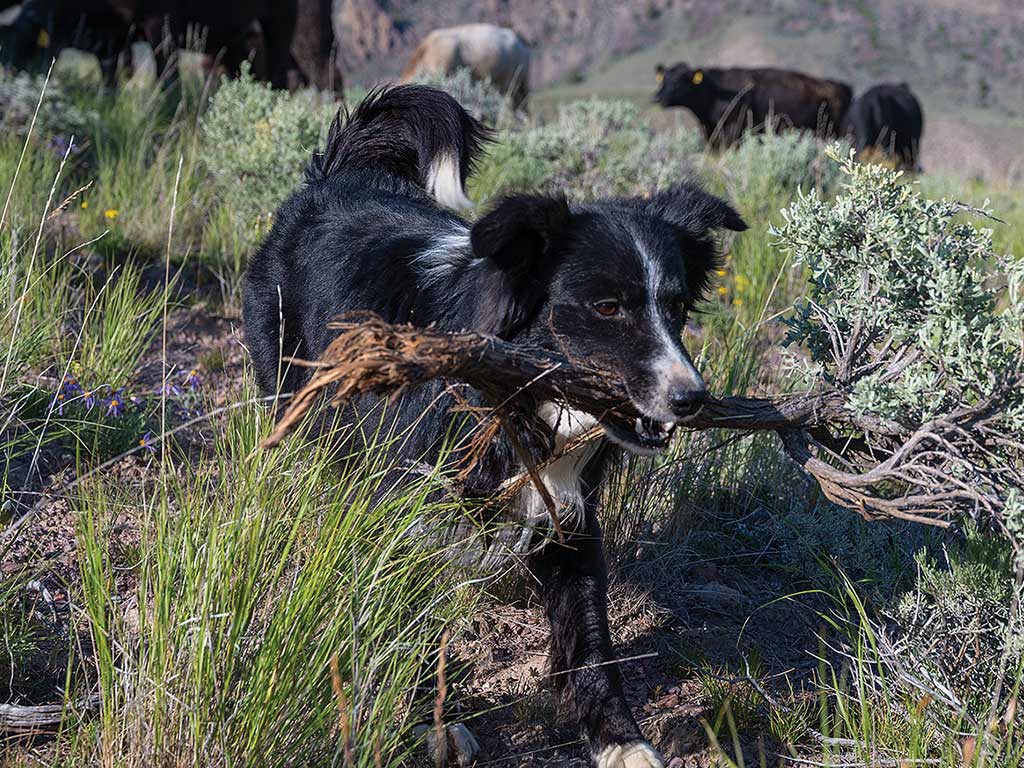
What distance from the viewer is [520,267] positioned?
9.57ft

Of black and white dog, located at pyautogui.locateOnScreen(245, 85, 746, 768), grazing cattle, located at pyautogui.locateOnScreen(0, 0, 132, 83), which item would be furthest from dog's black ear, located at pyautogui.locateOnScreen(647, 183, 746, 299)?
grazing cattle, located at pyautogui.locateOnScreen(0, 0, 132, 83)

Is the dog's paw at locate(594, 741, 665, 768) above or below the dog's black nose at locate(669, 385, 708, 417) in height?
below

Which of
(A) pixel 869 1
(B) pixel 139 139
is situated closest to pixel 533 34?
(A) pixel 869 1

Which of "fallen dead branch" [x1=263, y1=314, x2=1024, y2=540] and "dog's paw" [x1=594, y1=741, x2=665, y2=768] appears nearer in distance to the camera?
"fallen dead branch" [x1=263, y1=314, x2=1024, y2=540]

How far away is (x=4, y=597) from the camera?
2.82 m

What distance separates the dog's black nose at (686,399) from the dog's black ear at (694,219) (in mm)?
709

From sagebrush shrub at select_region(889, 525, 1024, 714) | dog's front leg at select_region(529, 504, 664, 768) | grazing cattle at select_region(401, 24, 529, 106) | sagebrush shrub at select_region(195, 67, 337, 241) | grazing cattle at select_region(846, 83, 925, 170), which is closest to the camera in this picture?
dog's front leg at select_region(529, 504, 664, 768)

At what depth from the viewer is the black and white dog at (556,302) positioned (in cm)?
284

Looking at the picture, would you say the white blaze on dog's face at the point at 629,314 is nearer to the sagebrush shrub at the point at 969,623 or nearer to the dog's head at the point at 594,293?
the dog's head at the point at 594,293

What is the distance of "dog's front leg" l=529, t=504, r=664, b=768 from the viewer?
3.04 m

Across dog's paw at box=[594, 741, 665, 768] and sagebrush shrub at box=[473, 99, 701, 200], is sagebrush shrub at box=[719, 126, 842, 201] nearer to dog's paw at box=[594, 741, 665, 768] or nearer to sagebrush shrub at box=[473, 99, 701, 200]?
sagebrush shrub at box=[473, 99, 701, 200]

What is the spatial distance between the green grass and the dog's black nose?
2.14 ft

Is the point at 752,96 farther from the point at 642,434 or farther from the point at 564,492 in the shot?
the point at 642,434

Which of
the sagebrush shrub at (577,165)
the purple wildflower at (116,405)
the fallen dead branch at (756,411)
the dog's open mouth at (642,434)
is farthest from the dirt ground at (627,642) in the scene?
the sagebrush shrub at (577,165)
